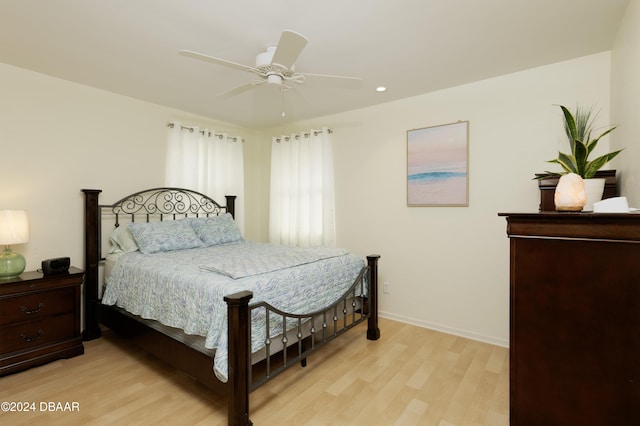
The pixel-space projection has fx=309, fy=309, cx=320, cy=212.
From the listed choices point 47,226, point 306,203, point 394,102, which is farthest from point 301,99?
point 47,226

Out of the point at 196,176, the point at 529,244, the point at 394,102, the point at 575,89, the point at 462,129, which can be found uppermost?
the point at 394,102

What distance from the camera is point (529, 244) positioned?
3.93 ft

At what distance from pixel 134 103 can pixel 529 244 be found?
3863mm

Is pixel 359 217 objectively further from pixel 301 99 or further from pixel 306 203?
pixel 301 99

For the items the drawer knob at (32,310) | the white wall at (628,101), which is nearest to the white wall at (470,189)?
the white wall at (628,101)

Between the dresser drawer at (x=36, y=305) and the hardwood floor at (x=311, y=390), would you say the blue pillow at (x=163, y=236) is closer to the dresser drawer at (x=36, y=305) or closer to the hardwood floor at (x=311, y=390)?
the dresser drawer at (x=36, y=305)

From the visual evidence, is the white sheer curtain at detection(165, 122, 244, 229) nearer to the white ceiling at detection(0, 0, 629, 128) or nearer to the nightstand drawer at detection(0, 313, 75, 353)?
the white ceiling at detection(0, 0, 629, 128)

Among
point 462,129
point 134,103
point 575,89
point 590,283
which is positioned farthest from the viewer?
point 134,103

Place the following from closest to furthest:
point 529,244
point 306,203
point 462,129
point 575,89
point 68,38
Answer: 1. point 529,244
2. point 68,38
3. point 575,89
4. point 462,129
5. point 306,203

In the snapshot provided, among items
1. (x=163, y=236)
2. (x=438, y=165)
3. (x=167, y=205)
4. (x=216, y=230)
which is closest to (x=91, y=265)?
(x=163, y=236)

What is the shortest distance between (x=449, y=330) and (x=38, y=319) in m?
3.63

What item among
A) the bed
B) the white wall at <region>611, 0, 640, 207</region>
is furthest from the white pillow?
the white wall at <region>611, 0, 640, 207</region>

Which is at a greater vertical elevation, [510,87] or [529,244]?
[510,87]

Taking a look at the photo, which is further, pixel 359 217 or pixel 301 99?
pixel 359 217
